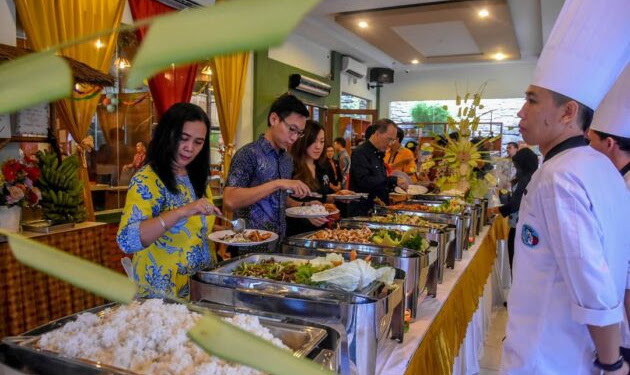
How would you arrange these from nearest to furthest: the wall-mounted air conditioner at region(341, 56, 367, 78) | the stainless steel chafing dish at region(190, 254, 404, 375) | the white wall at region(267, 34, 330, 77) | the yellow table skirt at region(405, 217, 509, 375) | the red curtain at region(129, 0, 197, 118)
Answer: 1. the stainless steel chafing dish at region(190, 254, 404, 375)
2. the yellow table skirt at region(405, 217, 509, 375)
3. the red curtain at region(129, 0, 197, 118)
4. the white wall at region(267, 34, 330, 77)
5. the wall-mounted air conditioner at region(341, 56, 367, 78)

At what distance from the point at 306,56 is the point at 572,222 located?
5768 mm

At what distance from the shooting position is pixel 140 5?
3715mm

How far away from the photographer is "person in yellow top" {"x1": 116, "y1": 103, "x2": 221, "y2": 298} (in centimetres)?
118

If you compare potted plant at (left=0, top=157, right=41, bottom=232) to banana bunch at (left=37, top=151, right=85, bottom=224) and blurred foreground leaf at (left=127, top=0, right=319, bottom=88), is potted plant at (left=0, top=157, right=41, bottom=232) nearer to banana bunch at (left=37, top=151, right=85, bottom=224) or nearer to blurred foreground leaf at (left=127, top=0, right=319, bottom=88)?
banana bunch at (left=37, top=151, right=85, bottom=224)

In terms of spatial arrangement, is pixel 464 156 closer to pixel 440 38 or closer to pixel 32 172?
pixel 32 172

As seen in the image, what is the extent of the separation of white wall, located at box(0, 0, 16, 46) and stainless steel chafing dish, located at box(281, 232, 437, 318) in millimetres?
2410

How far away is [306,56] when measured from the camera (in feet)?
21.0

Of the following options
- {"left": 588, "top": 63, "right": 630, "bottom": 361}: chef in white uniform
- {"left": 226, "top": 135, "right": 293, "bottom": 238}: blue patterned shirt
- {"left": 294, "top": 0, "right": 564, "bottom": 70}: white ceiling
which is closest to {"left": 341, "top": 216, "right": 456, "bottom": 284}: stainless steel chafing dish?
{"left": 226, "top": 135, "right": 293, "bottom": 238}: blue patterned shirt

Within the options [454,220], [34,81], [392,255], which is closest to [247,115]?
[454,220]

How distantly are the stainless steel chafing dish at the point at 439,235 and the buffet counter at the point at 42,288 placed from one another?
124cm

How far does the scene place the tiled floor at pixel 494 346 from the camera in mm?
2598

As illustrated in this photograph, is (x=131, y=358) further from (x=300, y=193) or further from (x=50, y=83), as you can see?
(x=300, y=193)

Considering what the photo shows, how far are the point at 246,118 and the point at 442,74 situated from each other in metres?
4.81

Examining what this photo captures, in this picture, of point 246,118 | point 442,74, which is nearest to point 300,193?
point 246,118
